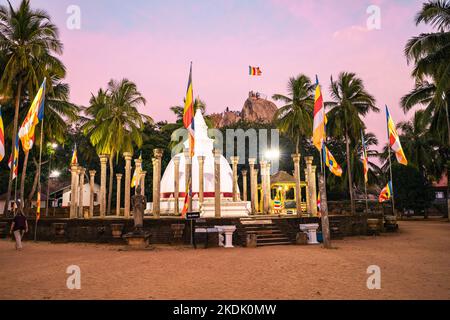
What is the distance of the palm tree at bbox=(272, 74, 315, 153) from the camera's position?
107 feet

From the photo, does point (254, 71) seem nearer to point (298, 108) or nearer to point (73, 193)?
point (298, 108)

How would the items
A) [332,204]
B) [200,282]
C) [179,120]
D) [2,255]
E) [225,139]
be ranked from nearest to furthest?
[200,282], [2,255], [332,204], [179,120], [225,139]

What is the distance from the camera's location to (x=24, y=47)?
22.7 m

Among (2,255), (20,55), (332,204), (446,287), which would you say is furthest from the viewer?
(332,204)

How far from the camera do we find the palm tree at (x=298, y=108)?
107 feet

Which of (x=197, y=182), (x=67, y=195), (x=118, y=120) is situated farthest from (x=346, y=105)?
(x=67, y=195)

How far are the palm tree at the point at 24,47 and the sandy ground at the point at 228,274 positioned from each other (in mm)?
14731

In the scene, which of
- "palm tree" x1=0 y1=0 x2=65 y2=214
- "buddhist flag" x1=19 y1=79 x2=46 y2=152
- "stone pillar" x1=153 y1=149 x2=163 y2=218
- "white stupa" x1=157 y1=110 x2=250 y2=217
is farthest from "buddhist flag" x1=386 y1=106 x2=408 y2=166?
"palm tree" x1=0 y1=0 x2=65 y2=214

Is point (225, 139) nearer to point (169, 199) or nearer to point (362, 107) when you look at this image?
point (362, 107)

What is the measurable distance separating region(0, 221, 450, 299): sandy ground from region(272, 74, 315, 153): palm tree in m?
20.8

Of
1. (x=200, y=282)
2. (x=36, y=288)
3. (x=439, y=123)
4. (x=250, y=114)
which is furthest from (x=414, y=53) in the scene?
(x=250, y=114)

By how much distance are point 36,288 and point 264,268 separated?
235 inches

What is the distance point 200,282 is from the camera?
7859 millimetres

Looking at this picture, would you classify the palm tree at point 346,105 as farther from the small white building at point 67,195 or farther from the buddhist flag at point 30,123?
the small white building at point 67,195
